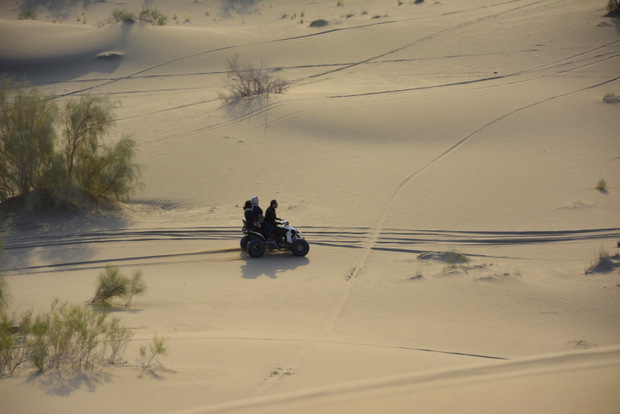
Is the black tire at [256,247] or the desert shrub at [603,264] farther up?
the black tire at [256,247]

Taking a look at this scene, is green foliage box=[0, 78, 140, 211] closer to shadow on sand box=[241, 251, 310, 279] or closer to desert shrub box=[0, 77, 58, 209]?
desert shrub box=[0, 77, 58, 209]

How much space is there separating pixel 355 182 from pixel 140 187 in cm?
623

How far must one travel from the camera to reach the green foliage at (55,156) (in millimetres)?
16203

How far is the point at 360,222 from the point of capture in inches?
613

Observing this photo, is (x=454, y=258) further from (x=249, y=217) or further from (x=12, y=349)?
(x=12, y=349)

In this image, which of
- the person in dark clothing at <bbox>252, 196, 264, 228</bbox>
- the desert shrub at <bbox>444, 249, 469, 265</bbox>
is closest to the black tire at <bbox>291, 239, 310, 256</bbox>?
the person in dark clothing at <bbox>252, 196, 264, 228</bbox>

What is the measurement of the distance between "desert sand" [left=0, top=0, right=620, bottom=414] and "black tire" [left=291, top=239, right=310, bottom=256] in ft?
0.72

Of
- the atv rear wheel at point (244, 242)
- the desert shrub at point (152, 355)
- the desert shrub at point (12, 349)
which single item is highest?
the atv rear wheel at point (244, 242)

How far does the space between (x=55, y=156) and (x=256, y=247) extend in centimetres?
679

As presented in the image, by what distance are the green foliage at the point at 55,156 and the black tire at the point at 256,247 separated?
557cm

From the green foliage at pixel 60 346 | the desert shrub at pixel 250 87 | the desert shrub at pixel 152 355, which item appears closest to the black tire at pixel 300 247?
the desert shrub at pixel 152 355

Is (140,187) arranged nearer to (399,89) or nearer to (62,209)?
(62,209)

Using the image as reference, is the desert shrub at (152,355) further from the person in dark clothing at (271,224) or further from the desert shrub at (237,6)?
the desert shrub at (237,6)

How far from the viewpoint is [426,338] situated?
9.12 meters
